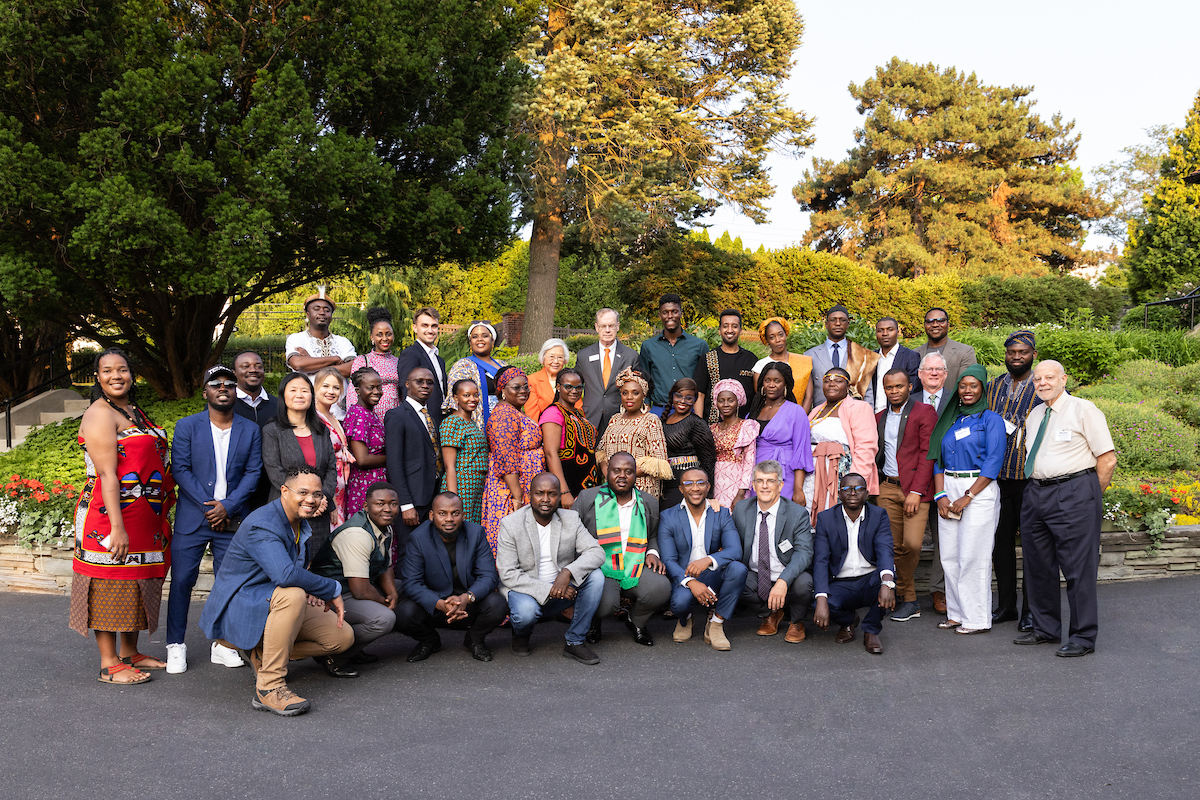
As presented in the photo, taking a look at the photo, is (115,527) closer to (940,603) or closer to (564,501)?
(564,501)

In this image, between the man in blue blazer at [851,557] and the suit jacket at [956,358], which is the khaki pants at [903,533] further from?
the suit jacket at [956,358]

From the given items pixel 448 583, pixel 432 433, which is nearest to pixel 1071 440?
pixel 448 583

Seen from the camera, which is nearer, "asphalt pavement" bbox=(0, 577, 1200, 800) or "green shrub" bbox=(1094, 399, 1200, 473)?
"asphalt pavement" bbox=(0, 577, 1200, 800)

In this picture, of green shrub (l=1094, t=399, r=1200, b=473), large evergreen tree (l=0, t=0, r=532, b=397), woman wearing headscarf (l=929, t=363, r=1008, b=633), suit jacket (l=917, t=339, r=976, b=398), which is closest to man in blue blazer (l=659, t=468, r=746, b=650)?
woman wearing headscarf (l=929, t=363, r=1008, b=633)

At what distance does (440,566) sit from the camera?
531 cm

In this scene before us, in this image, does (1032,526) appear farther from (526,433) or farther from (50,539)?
(50,539)

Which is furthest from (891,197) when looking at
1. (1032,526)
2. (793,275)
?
(1032,526)

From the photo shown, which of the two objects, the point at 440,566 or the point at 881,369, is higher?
the point at 881,369

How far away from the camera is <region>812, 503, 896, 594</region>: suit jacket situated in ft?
18.7

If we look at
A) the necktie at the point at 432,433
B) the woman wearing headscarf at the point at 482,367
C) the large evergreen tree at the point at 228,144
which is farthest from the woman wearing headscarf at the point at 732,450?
the large evergreen tree at the point at 228,144

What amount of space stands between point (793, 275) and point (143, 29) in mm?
19580

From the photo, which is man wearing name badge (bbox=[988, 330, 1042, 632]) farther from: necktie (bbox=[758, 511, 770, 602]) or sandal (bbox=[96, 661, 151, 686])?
sandal (bbox=[96, 661, 151, 686])

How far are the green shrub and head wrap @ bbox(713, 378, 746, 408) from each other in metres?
5.07

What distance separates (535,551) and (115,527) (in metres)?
2.39
